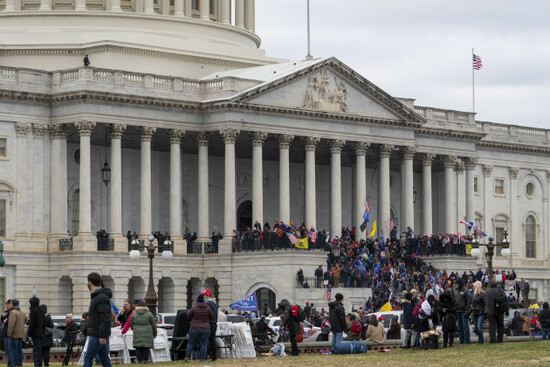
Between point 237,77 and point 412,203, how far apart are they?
15354 mm

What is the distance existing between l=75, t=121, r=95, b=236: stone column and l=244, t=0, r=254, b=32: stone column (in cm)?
2603

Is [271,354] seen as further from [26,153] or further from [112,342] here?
[26,153]

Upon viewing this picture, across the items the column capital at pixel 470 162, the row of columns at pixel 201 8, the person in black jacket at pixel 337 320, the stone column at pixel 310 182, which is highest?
the row of columns at pixel 201 8

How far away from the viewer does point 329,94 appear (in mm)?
89312

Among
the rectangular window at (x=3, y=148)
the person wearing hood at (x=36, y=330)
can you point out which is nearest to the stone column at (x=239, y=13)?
the rectangular window at (x=3, y=148)

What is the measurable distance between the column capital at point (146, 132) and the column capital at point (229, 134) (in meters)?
3.80

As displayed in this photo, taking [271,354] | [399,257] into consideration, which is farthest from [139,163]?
[271,354]

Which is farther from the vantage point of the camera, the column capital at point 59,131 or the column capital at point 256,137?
the column capital at point 256,137

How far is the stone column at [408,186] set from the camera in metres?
94.1

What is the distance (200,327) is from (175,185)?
1612 inches

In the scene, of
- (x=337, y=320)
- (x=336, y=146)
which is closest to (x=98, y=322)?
(x=337, y=320)

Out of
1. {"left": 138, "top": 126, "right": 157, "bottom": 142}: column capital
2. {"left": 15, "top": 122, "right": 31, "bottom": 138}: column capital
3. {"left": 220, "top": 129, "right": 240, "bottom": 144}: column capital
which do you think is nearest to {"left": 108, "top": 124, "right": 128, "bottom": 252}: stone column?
{"left": 138, "top": 126, "right": 157, "bottom": 142}: column capital

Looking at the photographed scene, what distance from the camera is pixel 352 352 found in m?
48.9

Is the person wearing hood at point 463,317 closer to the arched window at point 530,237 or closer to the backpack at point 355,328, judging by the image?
the backpack at point 355,328
